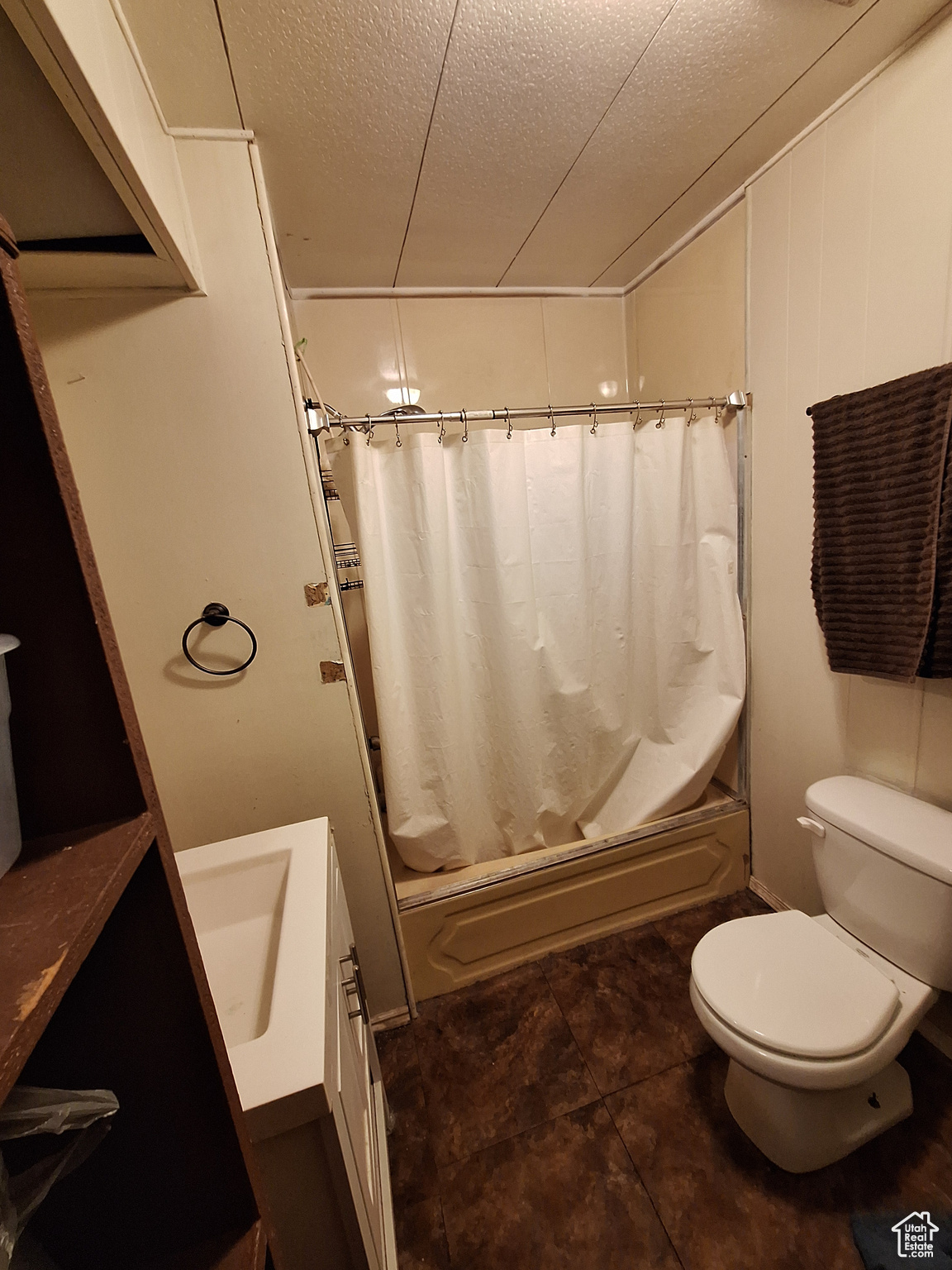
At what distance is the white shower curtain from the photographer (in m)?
1.40

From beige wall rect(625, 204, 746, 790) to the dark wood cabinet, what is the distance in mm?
1741

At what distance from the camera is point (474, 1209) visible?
102 cm

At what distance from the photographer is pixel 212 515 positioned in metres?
1.07

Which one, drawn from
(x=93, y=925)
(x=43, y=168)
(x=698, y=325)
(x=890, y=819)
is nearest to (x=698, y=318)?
(x=698, y=325)

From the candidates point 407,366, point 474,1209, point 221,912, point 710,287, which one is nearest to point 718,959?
point 474,1209

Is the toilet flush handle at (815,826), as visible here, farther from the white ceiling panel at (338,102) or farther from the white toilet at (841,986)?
the white ceiling panel at (338,102)

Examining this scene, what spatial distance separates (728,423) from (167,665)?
178 centimetres

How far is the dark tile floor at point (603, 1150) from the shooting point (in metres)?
0.95

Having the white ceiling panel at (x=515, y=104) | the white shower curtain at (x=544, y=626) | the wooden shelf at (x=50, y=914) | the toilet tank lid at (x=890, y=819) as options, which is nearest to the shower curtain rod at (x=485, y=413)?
the white shower curtain at (x=544, y=626)

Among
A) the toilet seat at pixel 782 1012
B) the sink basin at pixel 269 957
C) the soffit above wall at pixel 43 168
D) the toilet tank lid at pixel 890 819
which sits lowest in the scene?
the toilet seat at pixel 782 1012

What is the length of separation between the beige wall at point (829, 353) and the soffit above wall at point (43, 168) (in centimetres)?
154

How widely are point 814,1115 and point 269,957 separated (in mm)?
1187

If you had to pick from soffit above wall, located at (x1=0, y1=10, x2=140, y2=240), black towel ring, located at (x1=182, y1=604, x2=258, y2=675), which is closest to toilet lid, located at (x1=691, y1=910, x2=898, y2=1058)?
black towel ring, located at (x1=182, y1=604, x2=258, y2=675)

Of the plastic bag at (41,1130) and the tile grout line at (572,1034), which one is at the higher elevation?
the plastic bag at (41,1130)
